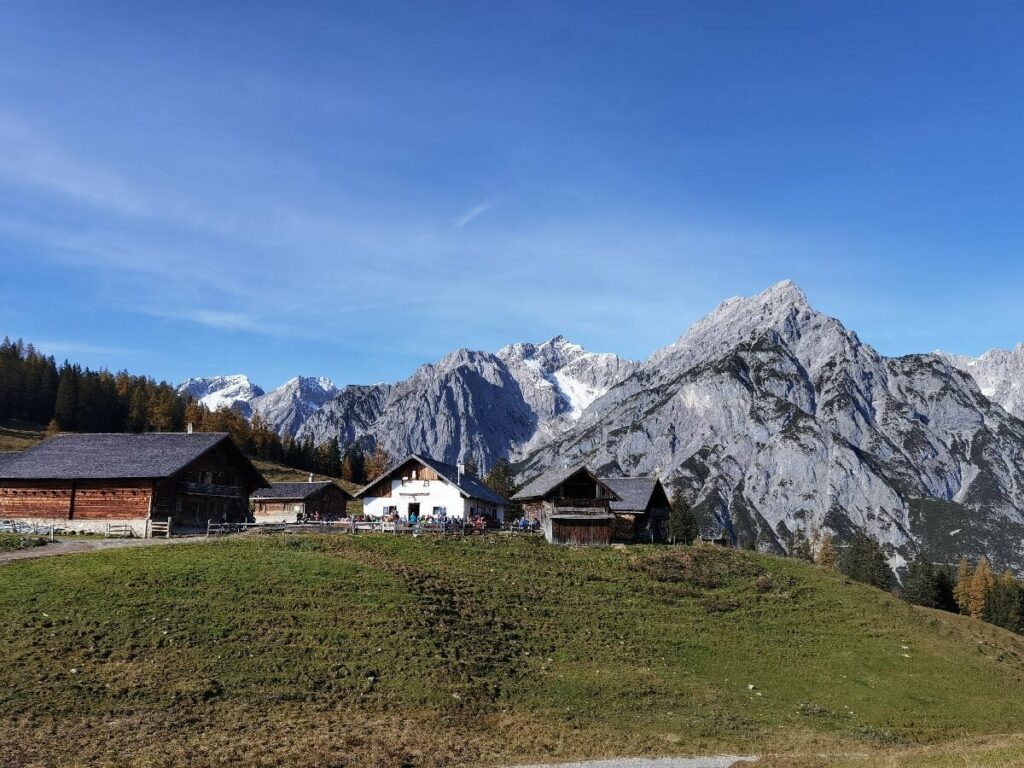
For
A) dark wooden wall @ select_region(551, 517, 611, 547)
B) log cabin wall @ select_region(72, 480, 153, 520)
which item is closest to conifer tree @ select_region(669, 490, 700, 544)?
dark wooden wall @ select_region(551, 517, 611, 547)

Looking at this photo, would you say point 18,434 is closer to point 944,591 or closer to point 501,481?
point 501,481

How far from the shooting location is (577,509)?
65.6 metres

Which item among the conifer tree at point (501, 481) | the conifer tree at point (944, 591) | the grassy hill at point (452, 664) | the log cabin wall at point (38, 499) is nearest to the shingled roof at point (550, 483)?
the grassy hill at point (452, 664)

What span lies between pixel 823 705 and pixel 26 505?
6020 cm

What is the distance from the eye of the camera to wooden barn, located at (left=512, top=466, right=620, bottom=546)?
65125mm

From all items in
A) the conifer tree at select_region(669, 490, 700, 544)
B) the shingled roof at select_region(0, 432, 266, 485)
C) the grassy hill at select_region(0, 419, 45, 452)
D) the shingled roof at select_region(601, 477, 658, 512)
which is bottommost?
the conifer tree at select_region(669, 490, 700, 544)

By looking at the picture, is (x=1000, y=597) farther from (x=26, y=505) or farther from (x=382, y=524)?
(x=26, y=505)

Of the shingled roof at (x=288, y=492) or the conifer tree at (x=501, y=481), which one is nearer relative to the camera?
the shingled roof at (x=288, y=492)

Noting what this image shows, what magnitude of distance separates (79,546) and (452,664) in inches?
1200

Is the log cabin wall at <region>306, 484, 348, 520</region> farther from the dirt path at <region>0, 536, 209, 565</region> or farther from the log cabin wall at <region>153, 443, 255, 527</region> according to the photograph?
the dirt path at <region>0, 536, 209, 565</region>

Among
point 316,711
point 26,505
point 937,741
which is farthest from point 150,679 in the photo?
→ point 26,505

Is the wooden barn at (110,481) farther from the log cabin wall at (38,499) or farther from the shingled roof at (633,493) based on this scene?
the shingled roof at (633,493)

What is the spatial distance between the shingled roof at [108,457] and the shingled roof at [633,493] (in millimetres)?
37494

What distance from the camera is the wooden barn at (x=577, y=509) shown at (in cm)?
6512
